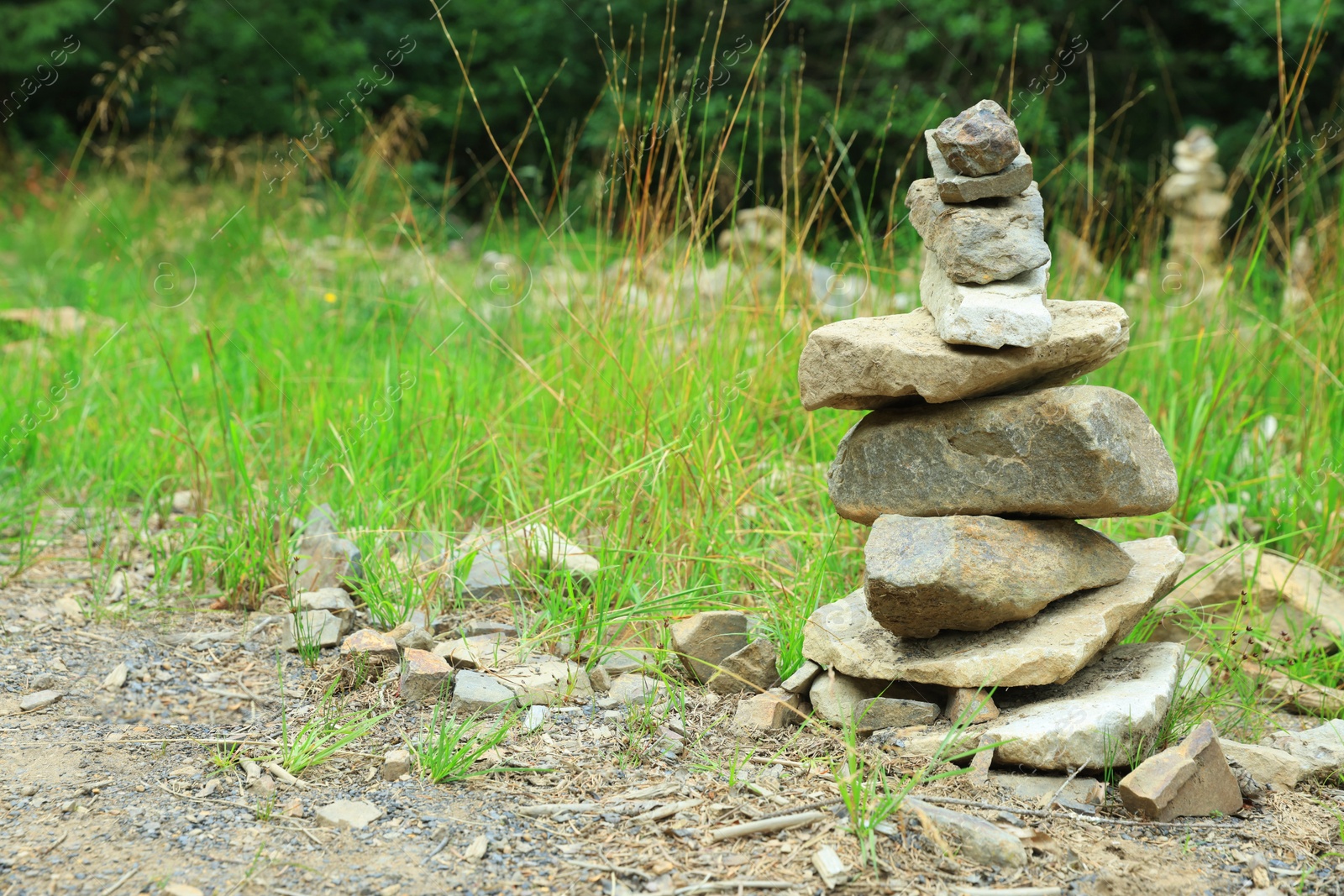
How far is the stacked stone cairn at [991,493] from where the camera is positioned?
2.04 metres

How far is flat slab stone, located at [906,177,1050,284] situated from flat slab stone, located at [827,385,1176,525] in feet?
0.84

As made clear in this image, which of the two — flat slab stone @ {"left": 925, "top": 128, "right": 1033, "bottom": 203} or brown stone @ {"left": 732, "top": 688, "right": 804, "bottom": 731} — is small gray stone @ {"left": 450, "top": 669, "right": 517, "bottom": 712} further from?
flat slab stone @ {"left": 925, "top": 128, "right": 1033, "bottom": 203}

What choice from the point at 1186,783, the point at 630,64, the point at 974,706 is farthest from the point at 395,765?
the point at 630,64

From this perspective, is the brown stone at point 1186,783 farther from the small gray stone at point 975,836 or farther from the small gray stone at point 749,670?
the small gray stone at point 749,670

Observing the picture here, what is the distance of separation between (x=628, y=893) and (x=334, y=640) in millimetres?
1196

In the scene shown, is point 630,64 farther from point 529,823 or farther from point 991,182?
point 529,823

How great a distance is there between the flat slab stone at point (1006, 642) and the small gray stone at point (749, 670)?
11cm

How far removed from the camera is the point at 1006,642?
7.04 feet

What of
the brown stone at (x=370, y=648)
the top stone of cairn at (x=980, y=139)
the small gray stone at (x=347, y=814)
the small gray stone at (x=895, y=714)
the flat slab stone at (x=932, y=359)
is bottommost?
the brown stone at (x=370, y=648)

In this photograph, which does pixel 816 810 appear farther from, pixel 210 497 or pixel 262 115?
pixel 262 115

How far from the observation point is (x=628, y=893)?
1.67 metres

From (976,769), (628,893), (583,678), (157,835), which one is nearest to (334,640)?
(583,678)

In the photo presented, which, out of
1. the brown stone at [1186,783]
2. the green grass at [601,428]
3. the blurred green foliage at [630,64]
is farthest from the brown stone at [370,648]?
the blurred green foliage at [630,64]

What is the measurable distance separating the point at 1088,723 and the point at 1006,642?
0.76 ft
